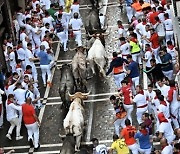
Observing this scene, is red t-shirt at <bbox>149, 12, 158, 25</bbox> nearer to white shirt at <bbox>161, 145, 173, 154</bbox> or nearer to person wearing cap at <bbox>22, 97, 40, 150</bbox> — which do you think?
person wearing cap at <bbox>22, 97, 40, 150</bbox>

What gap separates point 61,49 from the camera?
89.2ft

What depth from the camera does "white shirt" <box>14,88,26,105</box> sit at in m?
20.5

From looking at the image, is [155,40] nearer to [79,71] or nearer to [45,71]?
[79,71]

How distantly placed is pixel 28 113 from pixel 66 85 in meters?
2.49

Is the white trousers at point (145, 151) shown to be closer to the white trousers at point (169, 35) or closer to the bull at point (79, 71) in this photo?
the bull at point (79, 71)

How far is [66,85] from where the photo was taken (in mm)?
20953

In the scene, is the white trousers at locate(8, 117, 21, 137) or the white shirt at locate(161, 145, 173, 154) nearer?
the white shirt at locate(161, 145, 173, 154)

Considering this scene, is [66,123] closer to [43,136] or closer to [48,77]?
[43,136]

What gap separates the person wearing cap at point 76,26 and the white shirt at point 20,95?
247 inches

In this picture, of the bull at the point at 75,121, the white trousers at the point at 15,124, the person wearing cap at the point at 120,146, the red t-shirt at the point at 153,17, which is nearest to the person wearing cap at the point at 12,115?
the white trousers at the point at 15,124

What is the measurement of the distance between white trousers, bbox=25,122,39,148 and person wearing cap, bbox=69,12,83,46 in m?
7.51

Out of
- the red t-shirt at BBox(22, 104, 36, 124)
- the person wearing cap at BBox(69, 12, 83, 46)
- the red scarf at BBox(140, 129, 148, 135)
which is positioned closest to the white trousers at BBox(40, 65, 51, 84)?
the person wearing cap at BBox(69, 12, 83, 46)

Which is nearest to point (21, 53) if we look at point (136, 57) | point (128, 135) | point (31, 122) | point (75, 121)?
point (136, 57)

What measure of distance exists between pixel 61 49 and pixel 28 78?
601cm
